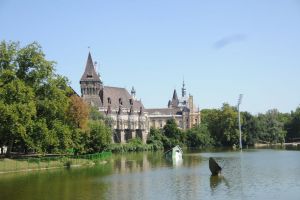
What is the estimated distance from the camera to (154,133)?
123 m

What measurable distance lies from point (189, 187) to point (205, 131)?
324 ft

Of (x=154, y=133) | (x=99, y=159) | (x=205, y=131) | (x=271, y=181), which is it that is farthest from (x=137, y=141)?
(x=271, y=181)

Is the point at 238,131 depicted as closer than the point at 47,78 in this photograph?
No

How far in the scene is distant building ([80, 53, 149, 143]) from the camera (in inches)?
4879

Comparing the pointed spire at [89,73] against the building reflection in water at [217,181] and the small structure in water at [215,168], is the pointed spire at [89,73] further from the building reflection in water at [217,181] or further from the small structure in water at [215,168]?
the building reflection in water at [217,181]

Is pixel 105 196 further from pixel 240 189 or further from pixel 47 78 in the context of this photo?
pixel 47 78

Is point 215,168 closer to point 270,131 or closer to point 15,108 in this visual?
point 15,108

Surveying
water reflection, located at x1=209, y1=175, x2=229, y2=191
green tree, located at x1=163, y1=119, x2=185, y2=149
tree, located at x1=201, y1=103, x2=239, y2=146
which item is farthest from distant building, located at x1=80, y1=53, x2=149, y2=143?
water reflection, located at x1=209, y1=175, x2=229, y2=191

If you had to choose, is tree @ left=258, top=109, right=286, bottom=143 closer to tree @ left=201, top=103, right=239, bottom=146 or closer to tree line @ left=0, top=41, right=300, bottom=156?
tree @ left=201, top=103, right=239, bottom=146

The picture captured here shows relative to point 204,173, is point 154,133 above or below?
above

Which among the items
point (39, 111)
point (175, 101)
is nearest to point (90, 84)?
point (39, 111)

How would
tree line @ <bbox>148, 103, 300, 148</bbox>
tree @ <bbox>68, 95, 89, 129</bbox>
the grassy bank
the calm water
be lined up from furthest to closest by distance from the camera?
tree line @ <bbox>148, 103, 300, 148</bbox> → tree @ <bbox>68, 95, 89, 129</bbox> → the grassy bank → the calm water

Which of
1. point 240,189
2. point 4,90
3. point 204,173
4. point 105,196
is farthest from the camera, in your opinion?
point 4,90

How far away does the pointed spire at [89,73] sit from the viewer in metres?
124
